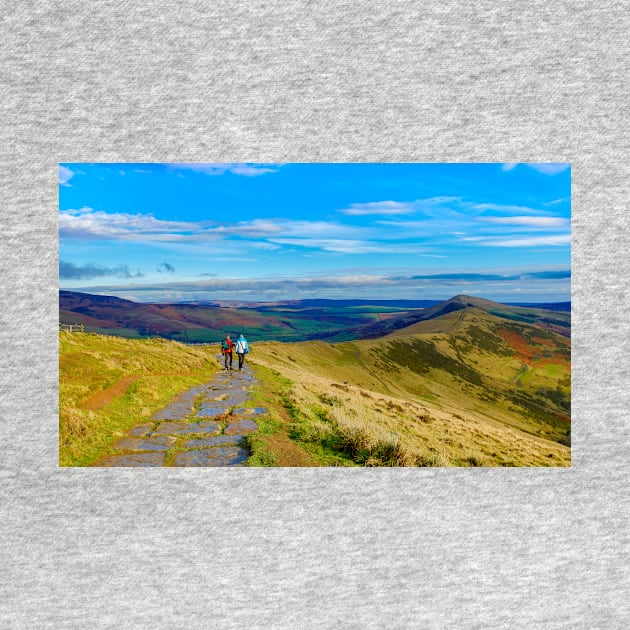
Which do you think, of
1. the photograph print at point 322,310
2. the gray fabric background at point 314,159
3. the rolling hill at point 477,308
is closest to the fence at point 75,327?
the photograph print at point 322,310

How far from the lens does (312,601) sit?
3406mm

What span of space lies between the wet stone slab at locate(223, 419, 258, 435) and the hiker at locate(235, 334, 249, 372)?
42cm

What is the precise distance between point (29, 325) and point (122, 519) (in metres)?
1.57

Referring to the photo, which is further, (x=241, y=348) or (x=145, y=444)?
(x=241, y=348)

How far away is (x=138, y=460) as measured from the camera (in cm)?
345

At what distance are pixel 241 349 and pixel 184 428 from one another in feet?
2.38

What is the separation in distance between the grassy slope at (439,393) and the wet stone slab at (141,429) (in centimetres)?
91

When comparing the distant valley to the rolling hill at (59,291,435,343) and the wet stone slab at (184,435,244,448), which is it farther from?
the wet stone slab at (184,435,244,448)

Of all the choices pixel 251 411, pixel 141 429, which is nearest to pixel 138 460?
pixel 141 429

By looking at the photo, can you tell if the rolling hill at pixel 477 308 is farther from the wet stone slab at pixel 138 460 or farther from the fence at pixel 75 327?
the fence at pixel 75 327

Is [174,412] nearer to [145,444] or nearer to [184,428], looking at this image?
[184,428]

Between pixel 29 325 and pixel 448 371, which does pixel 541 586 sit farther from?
pixel 29 325

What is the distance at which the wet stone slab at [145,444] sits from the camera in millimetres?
3476

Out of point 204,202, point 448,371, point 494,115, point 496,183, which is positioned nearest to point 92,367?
point 204,202
